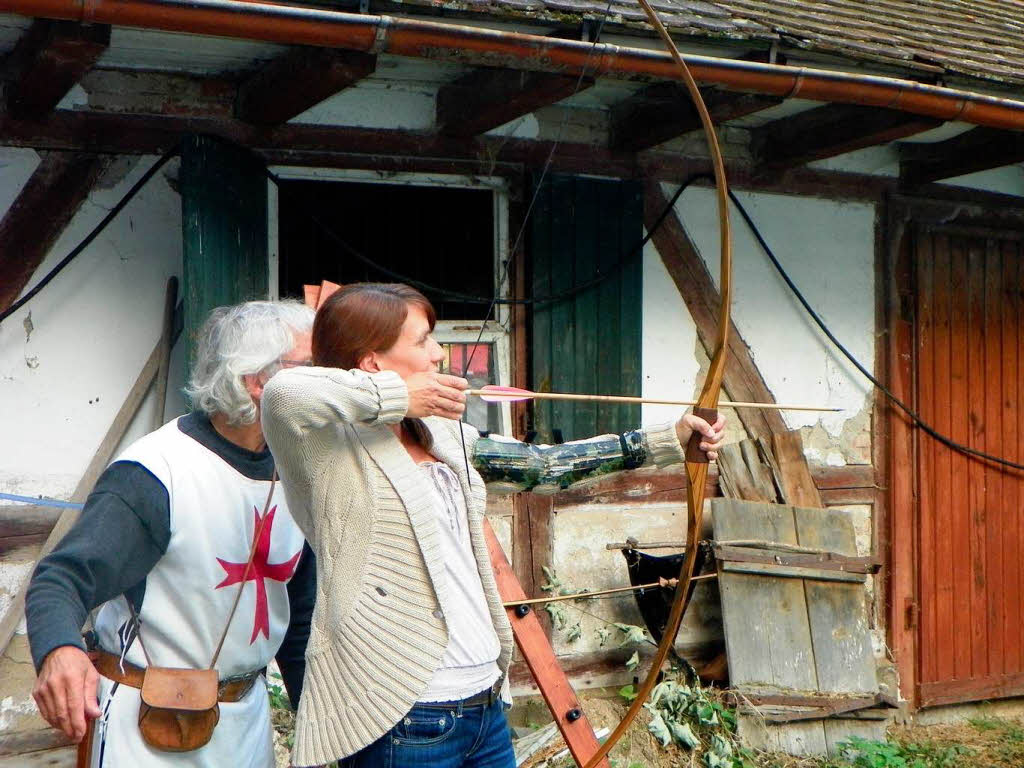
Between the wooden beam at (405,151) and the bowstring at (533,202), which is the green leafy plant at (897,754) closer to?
the bowstring at (533,202)

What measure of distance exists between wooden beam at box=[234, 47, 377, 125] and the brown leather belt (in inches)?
74.9

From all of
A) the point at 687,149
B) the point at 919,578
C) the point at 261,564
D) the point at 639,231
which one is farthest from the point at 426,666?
the point at 919,578

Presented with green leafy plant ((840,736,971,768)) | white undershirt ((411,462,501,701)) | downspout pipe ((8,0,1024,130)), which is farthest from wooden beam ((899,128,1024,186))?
white undershirt ((411,462,501,701))

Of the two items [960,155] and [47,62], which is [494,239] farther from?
[960,155]

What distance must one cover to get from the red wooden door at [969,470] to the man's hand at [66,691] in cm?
437

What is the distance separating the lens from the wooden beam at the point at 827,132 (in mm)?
4375

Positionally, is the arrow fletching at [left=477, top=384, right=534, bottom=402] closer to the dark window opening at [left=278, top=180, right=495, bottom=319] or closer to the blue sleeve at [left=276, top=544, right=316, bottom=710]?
the blue sleeve at [left=276, top=544, right=316, bottom=710]

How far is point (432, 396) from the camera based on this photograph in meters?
2.07

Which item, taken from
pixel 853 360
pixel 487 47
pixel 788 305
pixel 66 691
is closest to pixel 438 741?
pixel 66 691

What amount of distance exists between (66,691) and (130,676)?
0.46 meters

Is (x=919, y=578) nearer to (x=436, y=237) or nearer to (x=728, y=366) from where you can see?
(x=728, y=366)

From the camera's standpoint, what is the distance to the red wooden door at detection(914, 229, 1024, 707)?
538cm

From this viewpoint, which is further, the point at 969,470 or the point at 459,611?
the point at 969,470

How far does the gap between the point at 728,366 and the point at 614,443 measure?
2375 millimetres
